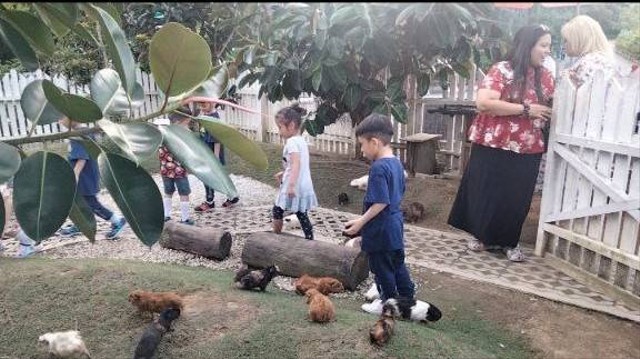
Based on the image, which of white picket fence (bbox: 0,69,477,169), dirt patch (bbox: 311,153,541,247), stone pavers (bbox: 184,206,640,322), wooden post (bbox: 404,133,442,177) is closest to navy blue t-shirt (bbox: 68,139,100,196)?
white picket fence (bbox: 0,69,477,169)

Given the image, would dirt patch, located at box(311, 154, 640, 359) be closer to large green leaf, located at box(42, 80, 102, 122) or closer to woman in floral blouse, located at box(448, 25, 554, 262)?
A: woman in floral blouse, located at box(448, 25, 554, 262)


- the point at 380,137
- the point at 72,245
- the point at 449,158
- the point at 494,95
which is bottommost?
the point at 72,245

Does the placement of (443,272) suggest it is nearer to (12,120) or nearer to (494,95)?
(494,95)

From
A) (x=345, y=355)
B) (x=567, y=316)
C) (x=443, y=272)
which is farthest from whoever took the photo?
(x=443, y=272)

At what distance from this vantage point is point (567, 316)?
3318 millimetres

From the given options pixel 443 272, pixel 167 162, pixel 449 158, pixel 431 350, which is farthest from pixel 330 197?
pixel 431 350

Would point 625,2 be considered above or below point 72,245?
above

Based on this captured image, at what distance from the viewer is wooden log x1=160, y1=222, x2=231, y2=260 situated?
4516mm

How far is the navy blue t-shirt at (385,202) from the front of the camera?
9.82 ft

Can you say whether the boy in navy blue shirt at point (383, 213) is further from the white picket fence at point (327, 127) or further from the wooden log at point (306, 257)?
the white picket fence at point (327, 127)


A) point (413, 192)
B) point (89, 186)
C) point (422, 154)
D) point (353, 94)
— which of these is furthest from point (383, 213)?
point (422, 154)

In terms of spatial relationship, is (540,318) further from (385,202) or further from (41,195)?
(41,195)

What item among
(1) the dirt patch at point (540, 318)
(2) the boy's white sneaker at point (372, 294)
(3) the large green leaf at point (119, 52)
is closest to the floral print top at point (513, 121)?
(1) the dirt patch at point (540, 318)

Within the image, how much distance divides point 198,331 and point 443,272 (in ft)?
6.85
